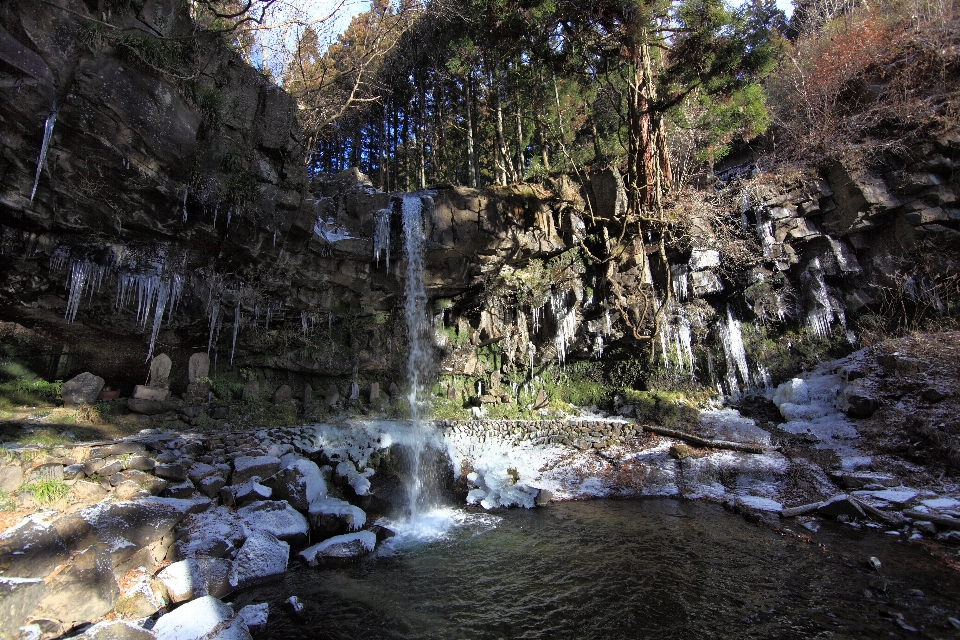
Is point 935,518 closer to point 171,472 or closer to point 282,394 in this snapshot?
point 171,472

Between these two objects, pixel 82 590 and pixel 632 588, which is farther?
pixel 632 588

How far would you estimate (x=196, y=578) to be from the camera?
504 centimetres

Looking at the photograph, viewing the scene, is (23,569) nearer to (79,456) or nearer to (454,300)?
(79,456)

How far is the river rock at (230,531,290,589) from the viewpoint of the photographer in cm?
539

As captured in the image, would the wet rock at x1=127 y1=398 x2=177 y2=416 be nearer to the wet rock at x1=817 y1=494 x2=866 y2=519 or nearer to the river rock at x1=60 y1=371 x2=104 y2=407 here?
the river rock at x1=60 y1=371 x2=104 y2=407

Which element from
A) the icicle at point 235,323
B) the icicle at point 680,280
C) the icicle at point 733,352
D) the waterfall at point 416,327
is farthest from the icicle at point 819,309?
the icicle at point 235,323

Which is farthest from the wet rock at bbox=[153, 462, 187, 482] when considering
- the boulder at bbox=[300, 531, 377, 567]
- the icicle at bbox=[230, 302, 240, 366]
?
the icicle at bbox=[230, 302, 240, 366]

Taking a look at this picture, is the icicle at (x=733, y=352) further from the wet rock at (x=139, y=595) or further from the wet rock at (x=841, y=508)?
the wet rock at (x=139, y=595)

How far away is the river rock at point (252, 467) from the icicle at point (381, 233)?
5.60m

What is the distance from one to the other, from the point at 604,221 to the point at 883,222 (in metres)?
8.29

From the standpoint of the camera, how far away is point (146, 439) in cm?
752

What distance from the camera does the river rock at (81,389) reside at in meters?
8.55

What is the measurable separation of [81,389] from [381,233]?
23.0 ft

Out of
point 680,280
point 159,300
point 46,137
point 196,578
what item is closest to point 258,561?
point 196,578
